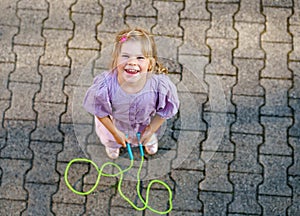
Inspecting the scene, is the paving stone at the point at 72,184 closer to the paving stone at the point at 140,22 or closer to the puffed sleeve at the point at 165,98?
the puffed sleeve at the point at 165,98

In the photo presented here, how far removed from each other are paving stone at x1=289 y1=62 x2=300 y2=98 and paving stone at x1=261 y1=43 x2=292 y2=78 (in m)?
0.04

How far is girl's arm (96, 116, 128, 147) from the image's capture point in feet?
10.1

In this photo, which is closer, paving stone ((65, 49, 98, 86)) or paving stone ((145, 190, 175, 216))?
paving stone ((145, 190, 175, 216))

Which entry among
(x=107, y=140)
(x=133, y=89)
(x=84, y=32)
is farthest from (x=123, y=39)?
(x=84, y=32)

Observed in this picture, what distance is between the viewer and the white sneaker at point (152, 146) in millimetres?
3530

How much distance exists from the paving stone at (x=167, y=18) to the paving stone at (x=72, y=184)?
1.11m

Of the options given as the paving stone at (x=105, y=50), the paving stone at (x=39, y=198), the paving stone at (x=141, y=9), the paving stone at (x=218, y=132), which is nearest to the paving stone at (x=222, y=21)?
the paving stone at (x=141, y=9)

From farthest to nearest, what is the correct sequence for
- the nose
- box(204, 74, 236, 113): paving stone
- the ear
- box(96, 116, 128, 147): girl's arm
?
box(204, 74, 236, 113): paving stone < box(96, 116, 128, 147): girl's arm < the ear < the nose

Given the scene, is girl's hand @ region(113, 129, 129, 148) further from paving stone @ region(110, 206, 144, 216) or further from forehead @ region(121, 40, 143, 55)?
forehead @ region(121, 40, 143, 55)

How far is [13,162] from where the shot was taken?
11.8ft

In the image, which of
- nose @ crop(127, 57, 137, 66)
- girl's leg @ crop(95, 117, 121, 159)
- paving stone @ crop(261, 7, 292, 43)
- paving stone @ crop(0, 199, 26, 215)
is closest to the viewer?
nose @ crop(127, 57, 137, 66)

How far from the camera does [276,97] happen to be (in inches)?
147

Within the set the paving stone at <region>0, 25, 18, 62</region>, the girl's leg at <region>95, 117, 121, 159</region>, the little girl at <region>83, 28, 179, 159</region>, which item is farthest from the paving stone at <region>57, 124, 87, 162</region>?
the paving stone at <region>0, 25, 18, 62</region>

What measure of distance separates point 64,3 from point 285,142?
6.06 ft
